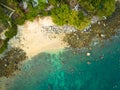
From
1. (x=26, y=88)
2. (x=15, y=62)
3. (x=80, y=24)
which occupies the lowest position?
(x=26, y=88)

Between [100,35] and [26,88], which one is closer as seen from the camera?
[26,88]

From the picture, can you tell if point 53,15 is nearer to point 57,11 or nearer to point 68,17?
point 57,11

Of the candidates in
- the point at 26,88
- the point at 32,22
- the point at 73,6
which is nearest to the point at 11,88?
the point at 26,88

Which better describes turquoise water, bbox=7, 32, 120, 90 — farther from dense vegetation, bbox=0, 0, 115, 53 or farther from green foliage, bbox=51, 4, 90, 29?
dense vegetation, bbox=0, 0, 115, 53

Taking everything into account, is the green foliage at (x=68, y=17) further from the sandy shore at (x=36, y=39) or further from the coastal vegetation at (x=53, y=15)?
the sandy shore at (x=36, y=39)

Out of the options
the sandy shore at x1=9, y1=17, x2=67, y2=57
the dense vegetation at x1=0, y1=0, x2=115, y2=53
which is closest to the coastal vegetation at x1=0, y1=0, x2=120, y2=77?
the dense vegetation at x1=0, y1=0, x2=115, y2=53

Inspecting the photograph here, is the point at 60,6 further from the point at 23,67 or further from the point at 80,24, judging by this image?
the point at 23,67
